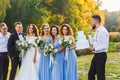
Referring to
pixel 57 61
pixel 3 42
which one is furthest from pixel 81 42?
pixel 3 42

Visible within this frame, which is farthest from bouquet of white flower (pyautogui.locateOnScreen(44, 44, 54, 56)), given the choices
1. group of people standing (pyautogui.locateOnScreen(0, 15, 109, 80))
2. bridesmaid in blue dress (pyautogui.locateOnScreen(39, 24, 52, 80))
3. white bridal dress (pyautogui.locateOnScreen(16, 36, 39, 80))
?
white bridal dress (pyautogui.locateOnScreen(16, 36, 39, 80))

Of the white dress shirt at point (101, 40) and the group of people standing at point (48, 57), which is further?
the group of people standing at point (48, 57)

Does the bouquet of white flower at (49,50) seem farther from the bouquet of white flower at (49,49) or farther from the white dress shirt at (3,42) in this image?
the white dress shirt at (3,42)

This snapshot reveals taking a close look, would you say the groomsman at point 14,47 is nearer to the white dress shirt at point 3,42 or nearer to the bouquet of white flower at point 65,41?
the white dress shirt at point 3,42

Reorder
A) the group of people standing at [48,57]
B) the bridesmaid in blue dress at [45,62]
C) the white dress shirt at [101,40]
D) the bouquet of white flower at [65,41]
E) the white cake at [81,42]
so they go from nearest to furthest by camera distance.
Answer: the white dress shirt at [101,40], the group of people standing at [48,57], the white cake at [81,42], the bouquet of white flower at [65,41], the bridesmaid in blue dress at [45,62]

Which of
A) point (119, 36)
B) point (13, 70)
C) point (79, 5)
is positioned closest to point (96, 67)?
point (13, 70)

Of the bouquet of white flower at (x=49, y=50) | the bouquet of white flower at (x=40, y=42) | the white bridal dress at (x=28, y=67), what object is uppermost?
the bouquet of white flower at (x=40, y=42)

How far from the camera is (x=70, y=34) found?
35.6 feet

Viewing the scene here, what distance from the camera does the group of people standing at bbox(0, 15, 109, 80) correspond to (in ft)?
32.2

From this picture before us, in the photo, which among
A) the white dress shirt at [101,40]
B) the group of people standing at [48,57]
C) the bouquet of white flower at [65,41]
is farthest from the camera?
the bouquet of white flower at [65,41]

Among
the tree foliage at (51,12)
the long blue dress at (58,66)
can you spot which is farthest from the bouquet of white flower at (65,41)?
the tree foliage at (51,12)

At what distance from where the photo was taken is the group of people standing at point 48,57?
9.80 m

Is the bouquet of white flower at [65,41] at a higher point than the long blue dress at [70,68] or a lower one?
higher

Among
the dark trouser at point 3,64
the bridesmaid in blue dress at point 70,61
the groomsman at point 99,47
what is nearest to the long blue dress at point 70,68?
the bridesmaid in blue dress at point 70,61
